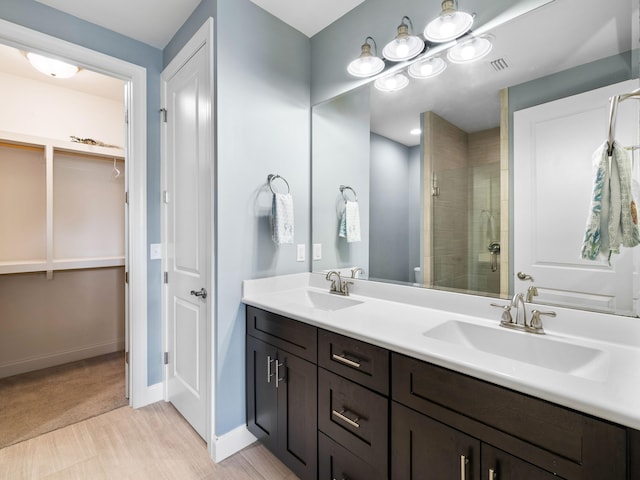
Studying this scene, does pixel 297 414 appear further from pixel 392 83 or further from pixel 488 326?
pixel 392 83

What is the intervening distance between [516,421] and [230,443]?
5.01ft

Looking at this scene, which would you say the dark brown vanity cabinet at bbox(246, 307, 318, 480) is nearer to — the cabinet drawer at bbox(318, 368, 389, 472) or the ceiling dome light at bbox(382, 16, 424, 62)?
the cabinet drawer at bbox(318, 368, 389, 472)

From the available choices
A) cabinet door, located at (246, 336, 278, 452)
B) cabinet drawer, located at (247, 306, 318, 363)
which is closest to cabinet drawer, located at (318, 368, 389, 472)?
cabinet drawer, located at (247, 306, 318, 363)

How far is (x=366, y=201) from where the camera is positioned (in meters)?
1.92

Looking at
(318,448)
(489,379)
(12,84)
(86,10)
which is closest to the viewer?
(489,379)

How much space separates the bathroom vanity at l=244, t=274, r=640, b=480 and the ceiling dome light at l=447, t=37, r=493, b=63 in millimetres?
1105

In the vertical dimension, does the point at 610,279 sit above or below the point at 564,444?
above

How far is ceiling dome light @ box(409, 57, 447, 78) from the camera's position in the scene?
153cm

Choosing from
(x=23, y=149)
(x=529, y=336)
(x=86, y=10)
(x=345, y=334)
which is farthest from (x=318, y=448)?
(x=23, y=149)

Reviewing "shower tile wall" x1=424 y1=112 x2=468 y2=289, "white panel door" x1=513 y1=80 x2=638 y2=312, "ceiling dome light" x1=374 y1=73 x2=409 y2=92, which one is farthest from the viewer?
"ceiling dome light" x1=374 y1=73 x2=409 y2=92

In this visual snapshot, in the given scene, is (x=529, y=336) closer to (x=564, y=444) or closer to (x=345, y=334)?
(x=564, y=444)

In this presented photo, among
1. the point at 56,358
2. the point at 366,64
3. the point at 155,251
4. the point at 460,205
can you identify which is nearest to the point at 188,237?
the point at 155,251

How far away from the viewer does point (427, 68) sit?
1.58 meters

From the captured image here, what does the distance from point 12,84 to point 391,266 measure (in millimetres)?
3515
